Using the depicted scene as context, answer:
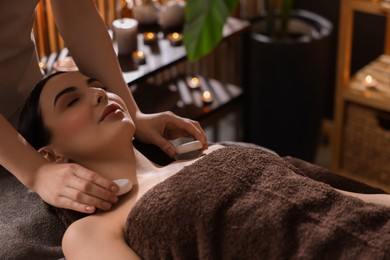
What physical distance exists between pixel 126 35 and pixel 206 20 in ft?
0.99

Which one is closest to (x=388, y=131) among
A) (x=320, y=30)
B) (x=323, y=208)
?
(x=320, y=30)

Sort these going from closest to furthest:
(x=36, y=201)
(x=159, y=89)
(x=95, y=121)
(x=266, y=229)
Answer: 1. (x=266, y=229)
2. (x=95, y=121)
3. (x=36, y=201)
4. (x=159, y=89)

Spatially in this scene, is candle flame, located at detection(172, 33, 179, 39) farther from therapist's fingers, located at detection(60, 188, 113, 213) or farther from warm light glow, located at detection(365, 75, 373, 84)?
therapist's fingers, located at detection(60, 188, 113, 213)

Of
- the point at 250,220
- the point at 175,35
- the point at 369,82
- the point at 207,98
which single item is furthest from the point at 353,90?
the point at 250,220

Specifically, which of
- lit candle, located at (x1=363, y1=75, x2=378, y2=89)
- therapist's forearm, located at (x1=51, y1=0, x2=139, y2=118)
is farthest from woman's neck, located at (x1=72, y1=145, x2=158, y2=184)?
lit candle, located at (x1=363, y1=75, x2=378, y2=89)

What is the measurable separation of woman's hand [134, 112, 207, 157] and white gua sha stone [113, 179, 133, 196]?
0.28m

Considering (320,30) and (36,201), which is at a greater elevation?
(36,201)

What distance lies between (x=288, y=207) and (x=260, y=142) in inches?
68.1

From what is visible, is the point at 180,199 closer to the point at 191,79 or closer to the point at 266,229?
the point at 266,229

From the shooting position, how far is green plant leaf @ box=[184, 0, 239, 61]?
99.7 inches

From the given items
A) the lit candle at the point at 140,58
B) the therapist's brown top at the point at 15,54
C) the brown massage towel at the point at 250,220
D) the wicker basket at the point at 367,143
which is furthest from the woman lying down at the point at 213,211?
the wicker basket at the point at 367,143

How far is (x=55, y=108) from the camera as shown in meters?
1.58

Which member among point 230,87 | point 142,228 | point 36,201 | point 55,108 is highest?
point 55,108

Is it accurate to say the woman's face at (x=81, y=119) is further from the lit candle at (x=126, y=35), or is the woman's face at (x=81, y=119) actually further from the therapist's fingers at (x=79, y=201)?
the lit candle at (x=126, y=35)
